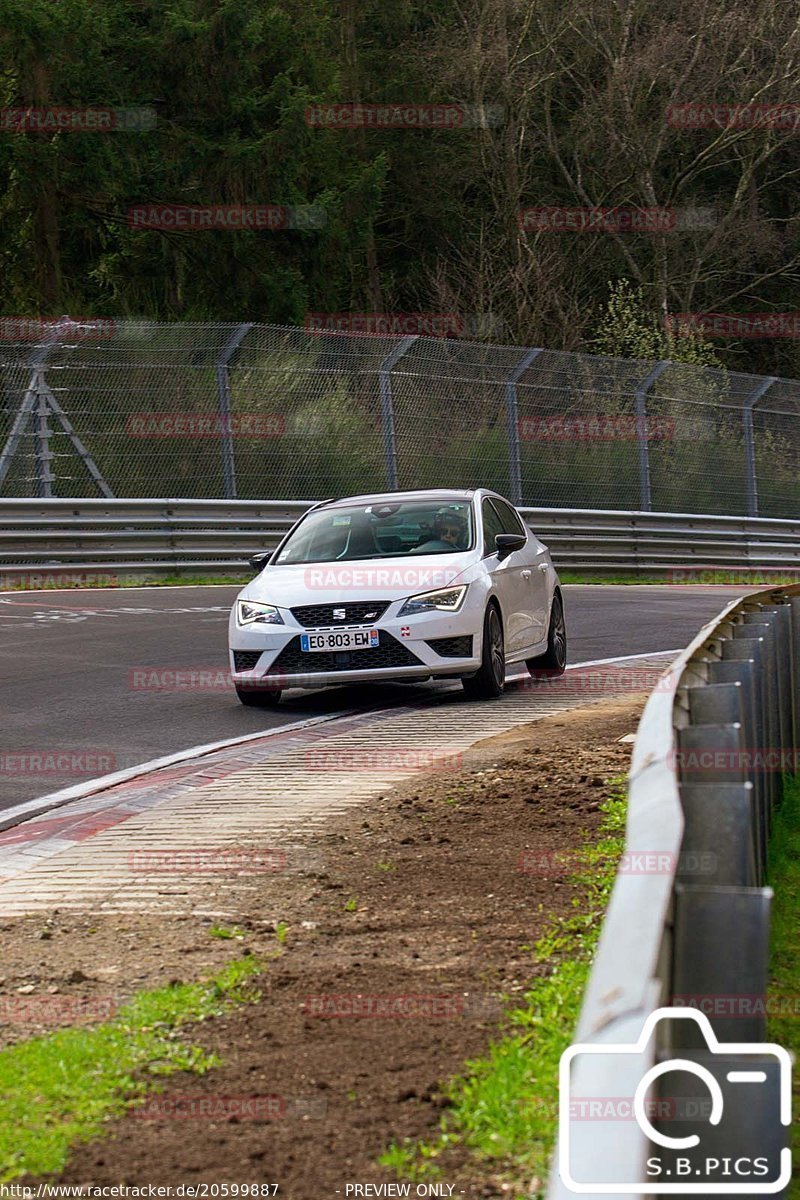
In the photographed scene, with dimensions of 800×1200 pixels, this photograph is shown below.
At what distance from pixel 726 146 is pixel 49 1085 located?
39623 millimetres

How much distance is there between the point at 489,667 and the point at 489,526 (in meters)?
1.54

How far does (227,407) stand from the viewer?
80.9 feet

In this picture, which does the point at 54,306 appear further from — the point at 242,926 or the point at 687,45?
the point at 242,926

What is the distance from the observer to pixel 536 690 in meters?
13.0

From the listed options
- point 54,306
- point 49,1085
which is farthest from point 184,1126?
point 54,306

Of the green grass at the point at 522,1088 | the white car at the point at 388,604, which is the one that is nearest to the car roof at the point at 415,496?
the white car at the point at 388,604

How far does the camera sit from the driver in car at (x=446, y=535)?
1281 cm

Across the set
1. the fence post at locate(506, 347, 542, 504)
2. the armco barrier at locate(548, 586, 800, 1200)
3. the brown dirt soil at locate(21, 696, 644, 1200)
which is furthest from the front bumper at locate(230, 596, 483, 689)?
the fence post at locate(506, 347, 542, 504)

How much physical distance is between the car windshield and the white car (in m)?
0.01

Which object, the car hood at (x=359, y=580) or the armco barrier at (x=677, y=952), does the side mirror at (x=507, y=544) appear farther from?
the armco barrier at (x=677, y=952)

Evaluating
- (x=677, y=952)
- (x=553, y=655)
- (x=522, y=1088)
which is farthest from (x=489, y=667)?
(x=677, y=952)

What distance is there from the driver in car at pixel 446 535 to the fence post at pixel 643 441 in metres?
16.9

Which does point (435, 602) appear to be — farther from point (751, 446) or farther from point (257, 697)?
point (751, 446)

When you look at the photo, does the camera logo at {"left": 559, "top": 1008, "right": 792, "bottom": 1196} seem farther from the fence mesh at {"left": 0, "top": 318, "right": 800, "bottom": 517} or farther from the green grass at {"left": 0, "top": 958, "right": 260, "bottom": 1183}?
the fence mesh at {"left": 0, "top": 318, "right": 800, "bottom": 517}
